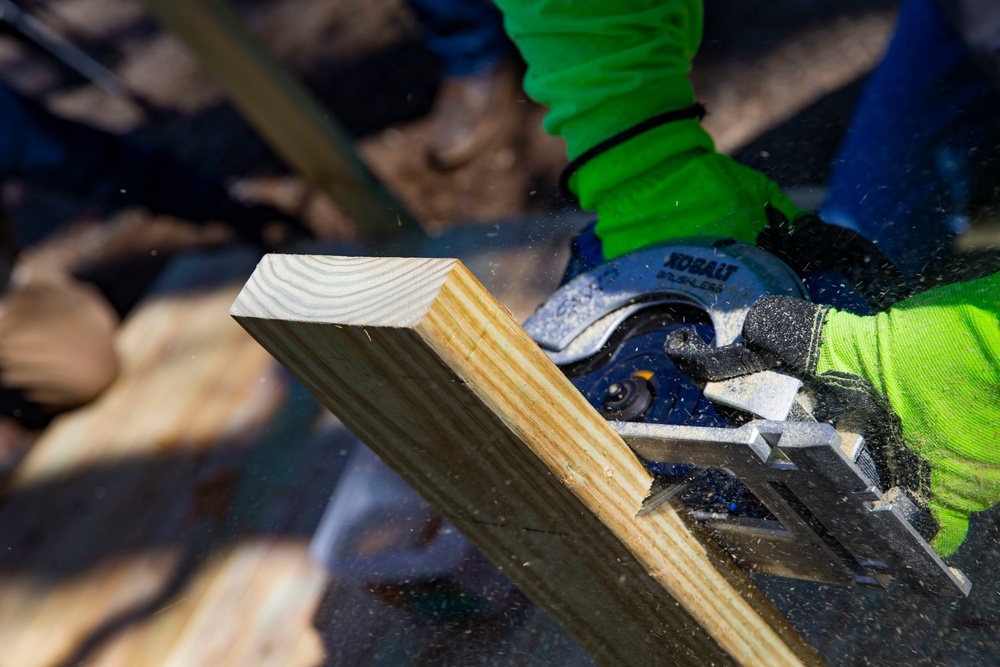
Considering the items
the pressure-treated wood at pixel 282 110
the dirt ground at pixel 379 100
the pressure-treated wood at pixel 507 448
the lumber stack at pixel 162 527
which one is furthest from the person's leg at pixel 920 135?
the pressure-treated wood at pixel 282 110

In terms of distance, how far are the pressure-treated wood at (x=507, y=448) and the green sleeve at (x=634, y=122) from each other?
17.9 inches

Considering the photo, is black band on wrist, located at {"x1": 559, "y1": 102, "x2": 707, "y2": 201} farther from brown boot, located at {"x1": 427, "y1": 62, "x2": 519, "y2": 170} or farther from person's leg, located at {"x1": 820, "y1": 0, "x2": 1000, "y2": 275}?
brown boot, located at {"x1": 427, "y1": 62, "x2": 519, "y2": 170}

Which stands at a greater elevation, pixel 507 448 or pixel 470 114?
pixel 507 448

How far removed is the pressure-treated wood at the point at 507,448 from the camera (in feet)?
2.38

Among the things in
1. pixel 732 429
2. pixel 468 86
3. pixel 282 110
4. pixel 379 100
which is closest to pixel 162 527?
pixel 282 110

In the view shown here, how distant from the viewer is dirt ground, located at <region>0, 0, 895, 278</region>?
103 inches

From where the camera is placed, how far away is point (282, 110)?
96.6 inches

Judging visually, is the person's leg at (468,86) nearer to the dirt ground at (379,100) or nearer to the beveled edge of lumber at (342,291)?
the dirt ground at (379,100)

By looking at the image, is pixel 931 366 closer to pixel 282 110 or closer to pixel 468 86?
pixel 282 110

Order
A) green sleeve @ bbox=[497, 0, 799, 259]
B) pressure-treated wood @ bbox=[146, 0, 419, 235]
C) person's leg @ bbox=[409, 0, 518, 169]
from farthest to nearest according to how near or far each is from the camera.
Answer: person's leg @ bbox=[409, 0, 518, 169]
pressure-treated wood @ bbox=[146, 0, 419, 235]
green sleeve @ bbox=[497, 0, 799, 259]

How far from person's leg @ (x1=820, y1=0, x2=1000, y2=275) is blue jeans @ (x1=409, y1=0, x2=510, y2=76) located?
1580 millimetres

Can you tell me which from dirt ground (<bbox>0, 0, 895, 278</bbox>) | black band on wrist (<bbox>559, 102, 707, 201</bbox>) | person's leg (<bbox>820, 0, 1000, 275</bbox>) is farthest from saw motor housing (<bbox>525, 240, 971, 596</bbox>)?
dirt ground (<bbox>0, 0, 895, 278</bbox>)

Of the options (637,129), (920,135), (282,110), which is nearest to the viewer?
(637,129)

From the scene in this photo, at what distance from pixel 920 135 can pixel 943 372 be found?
922 millimetres
